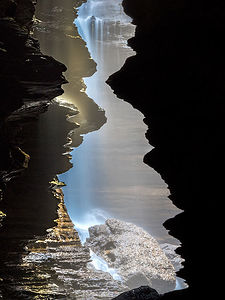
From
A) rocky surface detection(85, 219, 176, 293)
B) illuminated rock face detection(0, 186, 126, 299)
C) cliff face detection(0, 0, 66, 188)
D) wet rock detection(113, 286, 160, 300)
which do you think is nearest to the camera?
wet rock detection(113, 286, 160, 300)

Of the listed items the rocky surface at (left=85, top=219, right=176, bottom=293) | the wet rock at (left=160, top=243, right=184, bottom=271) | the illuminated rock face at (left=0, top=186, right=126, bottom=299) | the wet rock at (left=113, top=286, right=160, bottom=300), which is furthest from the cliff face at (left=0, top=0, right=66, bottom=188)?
the wet rock at (left=160, top=243, right=184, bottom=271)

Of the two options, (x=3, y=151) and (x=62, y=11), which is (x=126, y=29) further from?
(x=3, y=151)

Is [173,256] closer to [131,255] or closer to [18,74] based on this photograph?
[131,255]

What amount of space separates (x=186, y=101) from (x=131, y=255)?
85.7 meters

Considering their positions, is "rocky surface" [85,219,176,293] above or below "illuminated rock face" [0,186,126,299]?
below

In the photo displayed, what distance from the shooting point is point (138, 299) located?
45.0 feet

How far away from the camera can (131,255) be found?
91.1 m

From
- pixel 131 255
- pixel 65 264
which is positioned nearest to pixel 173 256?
pixel 131 255

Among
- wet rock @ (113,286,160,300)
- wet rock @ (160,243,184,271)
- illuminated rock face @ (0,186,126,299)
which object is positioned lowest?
wet rock @ (160,243,184,271)

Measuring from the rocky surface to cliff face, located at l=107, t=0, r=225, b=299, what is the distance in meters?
81.8

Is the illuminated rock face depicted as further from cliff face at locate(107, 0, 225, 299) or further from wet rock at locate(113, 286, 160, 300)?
cliff face at locate(107, 0, 225, 299)

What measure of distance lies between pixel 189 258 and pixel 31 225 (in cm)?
2287

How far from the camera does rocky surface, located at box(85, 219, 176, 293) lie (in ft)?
295

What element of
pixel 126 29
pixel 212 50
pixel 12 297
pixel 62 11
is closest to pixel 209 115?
pixel 212 50
